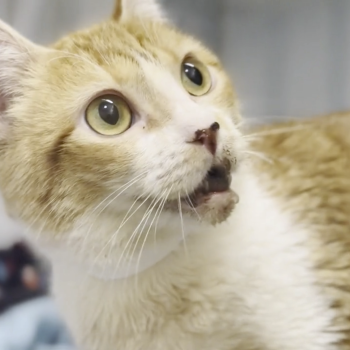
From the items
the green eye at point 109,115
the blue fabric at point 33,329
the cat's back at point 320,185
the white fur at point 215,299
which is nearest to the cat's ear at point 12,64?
the green eye at point 109,115

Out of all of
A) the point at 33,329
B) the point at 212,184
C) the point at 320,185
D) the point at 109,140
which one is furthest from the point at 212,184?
the point at 33,329

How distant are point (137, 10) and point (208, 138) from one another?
14.0 inches

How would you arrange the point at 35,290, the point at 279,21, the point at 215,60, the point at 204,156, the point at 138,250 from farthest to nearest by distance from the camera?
the point at 279,21 → the point at 35,290 → the point at 215,60 → the point at 138,250 → the point at 204,156

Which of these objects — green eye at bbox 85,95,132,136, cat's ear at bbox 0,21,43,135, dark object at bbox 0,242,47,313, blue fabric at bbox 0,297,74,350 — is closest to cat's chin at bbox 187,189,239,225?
green eye at bbox 85,95,132,136

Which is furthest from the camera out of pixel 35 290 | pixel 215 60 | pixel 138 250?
pixel 35 290

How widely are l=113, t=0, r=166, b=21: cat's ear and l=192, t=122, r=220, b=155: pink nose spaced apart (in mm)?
312

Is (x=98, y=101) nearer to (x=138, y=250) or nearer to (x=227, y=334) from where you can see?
(x=138, y=250)

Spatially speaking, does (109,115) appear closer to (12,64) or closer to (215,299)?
(12,64)

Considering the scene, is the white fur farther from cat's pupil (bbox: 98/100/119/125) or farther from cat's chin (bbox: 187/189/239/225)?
cat's pupil (bbox: 98/100/119/125)

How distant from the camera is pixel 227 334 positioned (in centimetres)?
80

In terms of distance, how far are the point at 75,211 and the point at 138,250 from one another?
10cm

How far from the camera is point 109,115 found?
73 cm

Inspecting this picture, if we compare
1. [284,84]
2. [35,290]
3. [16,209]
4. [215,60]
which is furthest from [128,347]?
[284,84]

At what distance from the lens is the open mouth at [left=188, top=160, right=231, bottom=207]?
703mm
